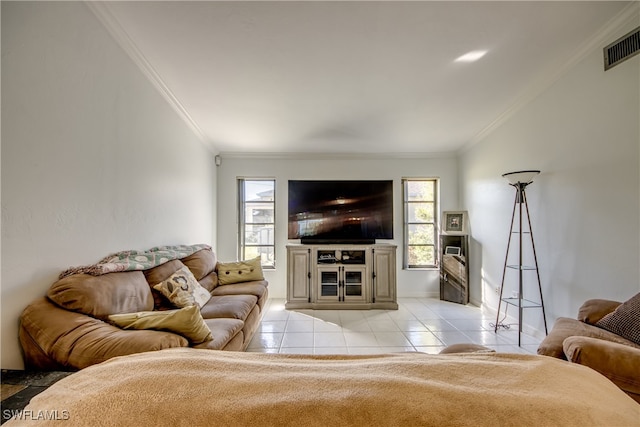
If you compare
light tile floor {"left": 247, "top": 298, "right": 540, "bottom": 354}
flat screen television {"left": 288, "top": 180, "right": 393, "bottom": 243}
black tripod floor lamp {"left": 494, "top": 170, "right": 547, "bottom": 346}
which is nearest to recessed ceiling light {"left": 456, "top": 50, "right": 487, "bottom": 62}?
black tripod floor lamp {"left": 494, "top": 170, "right": 547, "bottom": 346}

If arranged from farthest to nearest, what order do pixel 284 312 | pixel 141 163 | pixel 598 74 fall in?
1. pixel 284 312
2. pixel 141 163
3. pixel 598 74

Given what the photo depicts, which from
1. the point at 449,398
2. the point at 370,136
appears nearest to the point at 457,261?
the point at 370,136

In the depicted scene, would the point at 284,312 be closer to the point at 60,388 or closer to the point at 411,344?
the point at 411,344

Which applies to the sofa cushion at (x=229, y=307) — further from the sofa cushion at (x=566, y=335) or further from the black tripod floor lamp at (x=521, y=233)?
the black tripod floor lamp at (x=521, y=233)

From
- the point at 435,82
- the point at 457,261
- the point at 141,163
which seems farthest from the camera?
the point at 457,261

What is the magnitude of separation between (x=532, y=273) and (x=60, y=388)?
364 centimetres

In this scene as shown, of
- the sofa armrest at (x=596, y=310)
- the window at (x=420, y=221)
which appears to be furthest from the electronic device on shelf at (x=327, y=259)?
the sofa armrest at (x=596, y=310)

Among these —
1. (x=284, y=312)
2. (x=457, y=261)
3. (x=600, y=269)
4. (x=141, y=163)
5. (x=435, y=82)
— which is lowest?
(x=284, y=312)

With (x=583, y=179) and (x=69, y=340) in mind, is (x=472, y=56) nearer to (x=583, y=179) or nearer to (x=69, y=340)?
(x=583, y=179)

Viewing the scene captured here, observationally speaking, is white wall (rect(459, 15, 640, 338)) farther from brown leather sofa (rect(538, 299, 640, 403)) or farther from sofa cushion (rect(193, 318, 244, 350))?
sofa cushion (rect(193, 318, 244, 350))

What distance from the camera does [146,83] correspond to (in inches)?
91.3

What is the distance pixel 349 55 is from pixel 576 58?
1.92 m

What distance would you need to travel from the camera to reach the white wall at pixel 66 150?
123cm

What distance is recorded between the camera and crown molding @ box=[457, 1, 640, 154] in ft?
5.84
